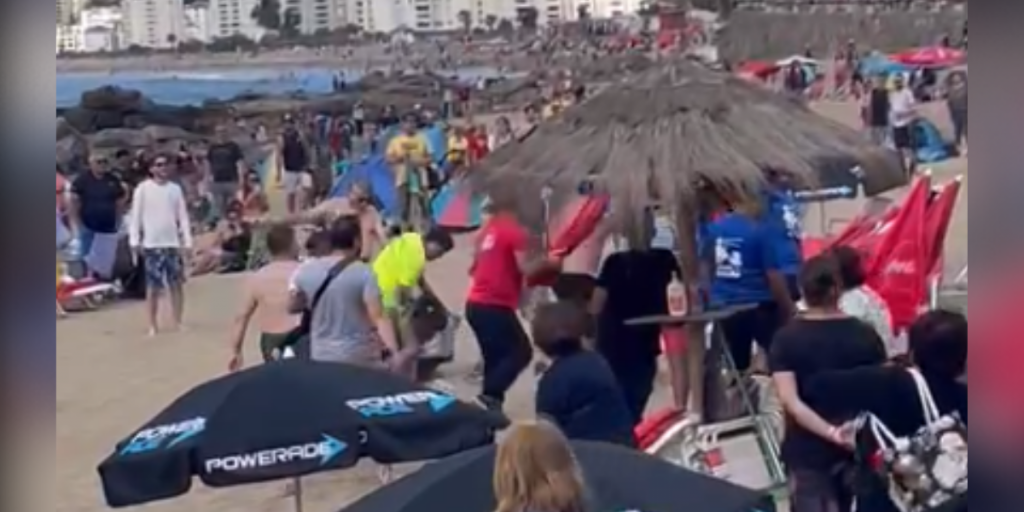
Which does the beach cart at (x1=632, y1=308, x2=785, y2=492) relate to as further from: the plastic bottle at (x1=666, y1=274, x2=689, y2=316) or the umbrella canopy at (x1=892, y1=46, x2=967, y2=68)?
the umbrella canopy at (x1=892, y1=46, x2=967, y2=68)

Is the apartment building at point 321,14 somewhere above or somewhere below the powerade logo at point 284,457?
above

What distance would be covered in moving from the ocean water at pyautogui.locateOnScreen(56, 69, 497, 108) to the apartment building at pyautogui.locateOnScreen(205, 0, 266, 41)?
72 cm

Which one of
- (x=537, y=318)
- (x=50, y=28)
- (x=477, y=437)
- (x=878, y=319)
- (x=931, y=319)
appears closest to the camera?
(x=50, y=28)

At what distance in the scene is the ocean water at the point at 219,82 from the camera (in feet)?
96.6

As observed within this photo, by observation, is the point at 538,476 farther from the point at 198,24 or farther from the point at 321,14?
the point at 321,14

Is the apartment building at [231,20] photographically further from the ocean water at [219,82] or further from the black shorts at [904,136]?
the black shorts at [904,136]

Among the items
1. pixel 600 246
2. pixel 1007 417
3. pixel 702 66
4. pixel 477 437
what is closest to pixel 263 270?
pixel 600 246

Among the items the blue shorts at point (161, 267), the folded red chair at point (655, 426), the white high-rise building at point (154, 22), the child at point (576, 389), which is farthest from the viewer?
the white high-rise building at point (154, 22)

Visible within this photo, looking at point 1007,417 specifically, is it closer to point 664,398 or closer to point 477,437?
point 477,437

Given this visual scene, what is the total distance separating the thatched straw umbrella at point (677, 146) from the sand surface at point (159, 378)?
73cm

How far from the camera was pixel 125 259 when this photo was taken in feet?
49.5

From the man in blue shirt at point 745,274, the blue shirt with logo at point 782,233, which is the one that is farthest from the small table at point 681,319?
the blue shirt with logo at point 782,233

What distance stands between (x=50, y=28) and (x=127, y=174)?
17044 mm

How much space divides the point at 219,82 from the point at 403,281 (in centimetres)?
2506
